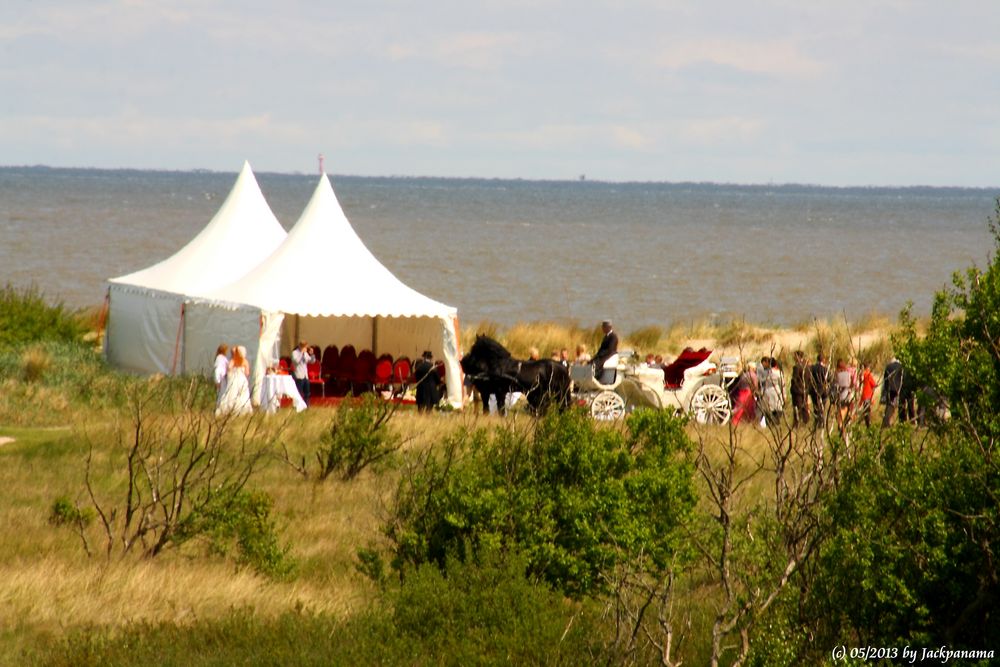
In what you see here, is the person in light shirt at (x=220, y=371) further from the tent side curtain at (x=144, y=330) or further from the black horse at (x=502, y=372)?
the black horse at (x=502, y=372)

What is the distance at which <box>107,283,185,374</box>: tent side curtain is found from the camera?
23.3 m

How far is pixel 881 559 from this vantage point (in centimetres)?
718

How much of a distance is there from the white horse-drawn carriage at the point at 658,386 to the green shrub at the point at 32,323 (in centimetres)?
1138

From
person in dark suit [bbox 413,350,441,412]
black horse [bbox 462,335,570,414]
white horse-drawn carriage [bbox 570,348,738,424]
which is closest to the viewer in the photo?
black horse [bbox 462,335,570,414]

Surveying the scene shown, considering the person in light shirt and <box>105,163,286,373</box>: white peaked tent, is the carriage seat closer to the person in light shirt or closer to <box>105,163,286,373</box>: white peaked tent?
the person in light shirt

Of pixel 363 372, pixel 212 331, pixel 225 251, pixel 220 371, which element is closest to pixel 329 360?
pixel 363 372

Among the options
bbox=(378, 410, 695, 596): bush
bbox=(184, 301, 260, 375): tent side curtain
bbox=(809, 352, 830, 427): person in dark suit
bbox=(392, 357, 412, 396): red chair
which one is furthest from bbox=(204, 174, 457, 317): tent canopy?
bbox=(809, 352, 830, 427): person in dark suit

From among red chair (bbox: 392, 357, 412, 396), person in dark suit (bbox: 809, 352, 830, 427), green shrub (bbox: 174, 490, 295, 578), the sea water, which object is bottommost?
the sea water

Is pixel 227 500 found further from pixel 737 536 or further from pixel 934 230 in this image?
pixel 934 230

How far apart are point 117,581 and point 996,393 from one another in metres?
6.32

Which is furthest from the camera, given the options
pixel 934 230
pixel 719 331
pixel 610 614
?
pixel 934 230

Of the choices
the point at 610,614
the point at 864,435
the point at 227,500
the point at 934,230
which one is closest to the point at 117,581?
the point at 227,500

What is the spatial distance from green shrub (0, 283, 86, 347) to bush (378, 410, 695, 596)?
1707cm

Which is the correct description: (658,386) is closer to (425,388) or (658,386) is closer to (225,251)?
(425,388)
